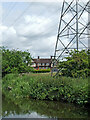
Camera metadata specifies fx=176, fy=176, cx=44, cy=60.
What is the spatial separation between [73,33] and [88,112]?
5.94m

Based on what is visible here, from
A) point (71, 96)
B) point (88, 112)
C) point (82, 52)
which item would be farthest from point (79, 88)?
point (82, 52)

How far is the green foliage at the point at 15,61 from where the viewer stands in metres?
21.1

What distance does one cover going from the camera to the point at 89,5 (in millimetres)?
12969

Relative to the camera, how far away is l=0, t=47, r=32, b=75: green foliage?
2111cm

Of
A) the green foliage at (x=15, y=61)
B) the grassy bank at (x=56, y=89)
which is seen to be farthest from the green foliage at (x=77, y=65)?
the green foliage at (x=15, y=61)

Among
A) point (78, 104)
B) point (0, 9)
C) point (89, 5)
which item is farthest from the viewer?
point (89, 5)

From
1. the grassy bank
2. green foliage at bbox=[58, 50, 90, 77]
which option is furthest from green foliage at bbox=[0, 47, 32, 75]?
green foliage at bbox=[58, 50, 90, 77]

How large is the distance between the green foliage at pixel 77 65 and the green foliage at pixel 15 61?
31.6 feet

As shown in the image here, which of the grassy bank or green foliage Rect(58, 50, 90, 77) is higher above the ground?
green foliage Rect(58, 50, 90, 77)

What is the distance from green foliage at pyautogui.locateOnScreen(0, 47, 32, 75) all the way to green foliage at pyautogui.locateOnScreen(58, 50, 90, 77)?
963 centimetres

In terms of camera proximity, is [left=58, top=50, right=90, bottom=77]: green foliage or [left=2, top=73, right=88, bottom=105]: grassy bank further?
[left=58, top=50, right=90, bottom=77]: green foliage

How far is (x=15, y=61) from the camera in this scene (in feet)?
71.1

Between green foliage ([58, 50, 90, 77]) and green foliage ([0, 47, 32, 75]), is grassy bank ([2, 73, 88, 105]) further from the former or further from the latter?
green foliage ([0, 47, 32, 75])

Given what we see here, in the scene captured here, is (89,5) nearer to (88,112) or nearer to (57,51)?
(57,51)
